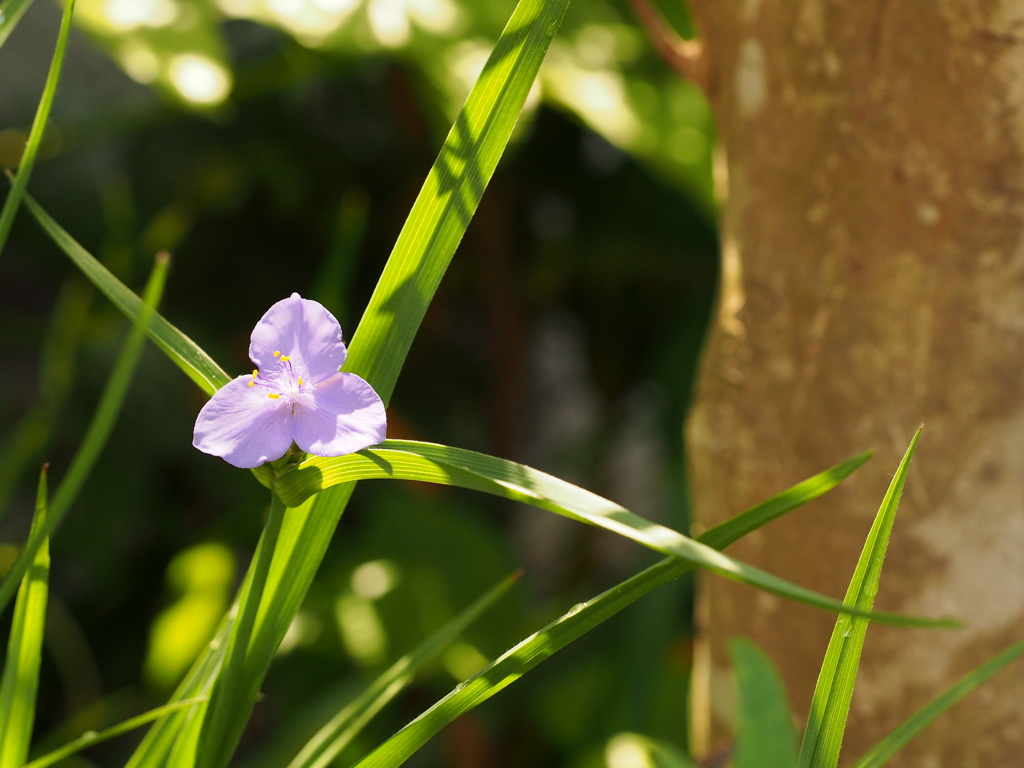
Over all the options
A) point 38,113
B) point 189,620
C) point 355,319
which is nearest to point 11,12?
point 38,113

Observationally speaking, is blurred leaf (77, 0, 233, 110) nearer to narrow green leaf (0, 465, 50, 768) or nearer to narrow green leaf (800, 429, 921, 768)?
narrow green leaf (0, 465, 50, 768)

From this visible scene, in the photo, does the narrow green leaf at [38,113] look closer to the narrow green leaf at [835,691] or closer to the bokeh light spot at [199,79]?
the narrow green leaf at [835,691]

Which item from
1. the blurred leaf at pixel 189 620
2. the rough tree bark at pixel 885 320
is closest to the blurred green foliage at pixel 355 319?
the blurred leaf at pixel 189 620

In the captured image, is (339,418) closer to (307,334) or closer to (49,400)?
(307,334)

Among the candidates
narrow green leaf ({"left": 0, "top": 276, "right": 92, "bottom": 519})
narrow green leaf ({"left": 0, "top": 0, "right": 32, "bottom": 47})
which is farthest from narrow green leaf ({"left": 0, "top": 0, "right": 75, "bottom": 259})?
narrow green leaf ({"left": 0, "top": 276, "right": 92, "bottom": 519})

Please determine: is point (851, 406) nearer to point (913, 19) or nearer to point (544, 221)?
point (913, 19)

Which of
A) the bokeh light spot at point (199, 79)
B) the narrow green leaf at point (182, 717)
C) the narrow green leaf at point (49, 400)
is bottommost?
the narrow green leaf at point (182, 717)
